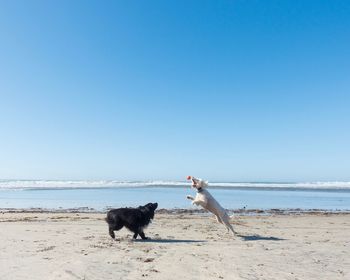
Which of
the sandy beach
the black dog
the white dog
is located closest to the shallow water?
the sandy beach

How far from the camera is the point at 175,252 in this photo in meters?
8.30

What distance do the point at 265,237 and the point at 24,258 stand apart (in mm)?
6231

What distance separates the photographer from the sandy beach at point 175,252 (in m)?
6.52

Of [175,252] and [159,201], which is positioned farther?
[159,201]

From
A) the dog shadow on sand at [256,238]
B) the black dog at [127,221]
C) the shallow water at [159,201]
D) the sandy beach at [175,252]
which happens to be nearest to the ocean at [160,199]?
the shallow water at [159,201]

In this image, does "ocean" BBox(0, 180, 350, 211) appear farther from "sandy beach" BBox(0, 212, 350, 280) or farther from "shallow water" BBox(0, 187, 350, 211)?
"sandy beach" BBox(0, 212, 350, 280)

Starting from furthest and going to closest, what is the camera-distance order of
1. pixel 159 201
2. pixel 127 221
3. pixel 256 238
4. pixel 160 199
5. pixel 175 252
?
pixel 160 199 → pixel 159 201 → pixel 256 238 → pixel 127 221 → pixel 175 252

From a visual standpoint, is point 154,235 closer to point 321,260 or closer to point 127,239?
point 127,239

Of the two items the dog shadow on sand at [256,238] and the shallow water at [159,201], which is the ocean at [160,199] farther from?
the dog shadow on sand at [256,238]

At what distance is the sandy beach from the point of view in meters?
6.52

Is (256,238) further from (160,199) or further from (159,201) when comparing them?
(160,199)

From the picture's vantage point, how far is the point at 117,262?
23.5ft

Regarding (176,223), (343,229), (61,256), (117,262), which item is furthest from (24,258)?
(343,229)

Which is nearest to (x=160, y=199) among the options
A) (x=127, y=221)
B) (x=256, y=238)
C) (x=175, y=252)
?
(x=256, y=238)
